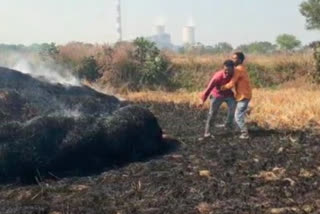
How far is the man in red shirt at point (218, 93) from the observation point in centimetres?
1126

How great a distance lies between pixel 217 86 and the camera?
1155cm

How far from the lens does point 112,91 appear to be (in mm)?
23406

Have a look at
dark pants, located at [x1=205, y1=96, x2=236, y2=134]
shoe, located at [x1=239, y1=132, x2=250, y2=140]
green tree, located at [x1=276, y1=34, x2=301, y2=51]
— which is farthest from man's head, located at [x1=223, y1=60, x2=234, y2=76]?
green tree, located at [x1=276, y1=34, x2=301, y2=51]

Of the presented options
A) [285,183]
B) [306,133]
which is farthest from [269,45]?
[285,183]

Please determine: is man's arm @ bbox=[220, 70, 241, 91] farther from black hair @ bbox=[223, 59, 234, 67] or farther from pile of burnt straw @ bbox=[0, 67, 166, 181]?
pile of burnt straw @ bbox=[0, 67, 166, 181]

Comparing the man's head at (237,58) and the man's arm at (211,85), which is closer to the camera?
the man's arm at (211,85)

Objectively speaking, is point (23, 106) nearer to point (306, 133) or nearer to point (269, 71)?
point (306, 133)

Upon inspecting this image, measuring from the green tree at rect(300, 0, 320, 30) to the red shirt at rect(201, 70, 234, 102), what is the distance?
2033cm

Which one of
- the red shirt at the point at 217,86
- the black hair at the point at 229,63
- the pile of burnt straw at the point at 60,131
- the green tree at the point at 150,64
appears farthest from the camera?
the green tree at the point at 150,64

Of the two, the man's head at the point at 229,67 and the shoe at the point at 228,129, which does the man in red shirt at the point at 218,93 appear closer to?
the man's head at the point at 229,67

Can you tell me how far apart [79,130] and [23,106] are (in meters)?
1.57

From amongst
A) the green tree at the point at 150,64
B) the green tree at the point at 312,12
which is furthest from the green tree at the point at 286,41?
the green tree at the point at 150,64

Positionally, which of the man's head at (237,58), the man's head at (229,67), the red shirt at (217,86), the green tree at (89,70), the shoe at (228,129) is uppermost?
the man's head at (237,58)

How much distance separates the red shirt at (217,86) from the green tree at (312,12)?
20.3m
